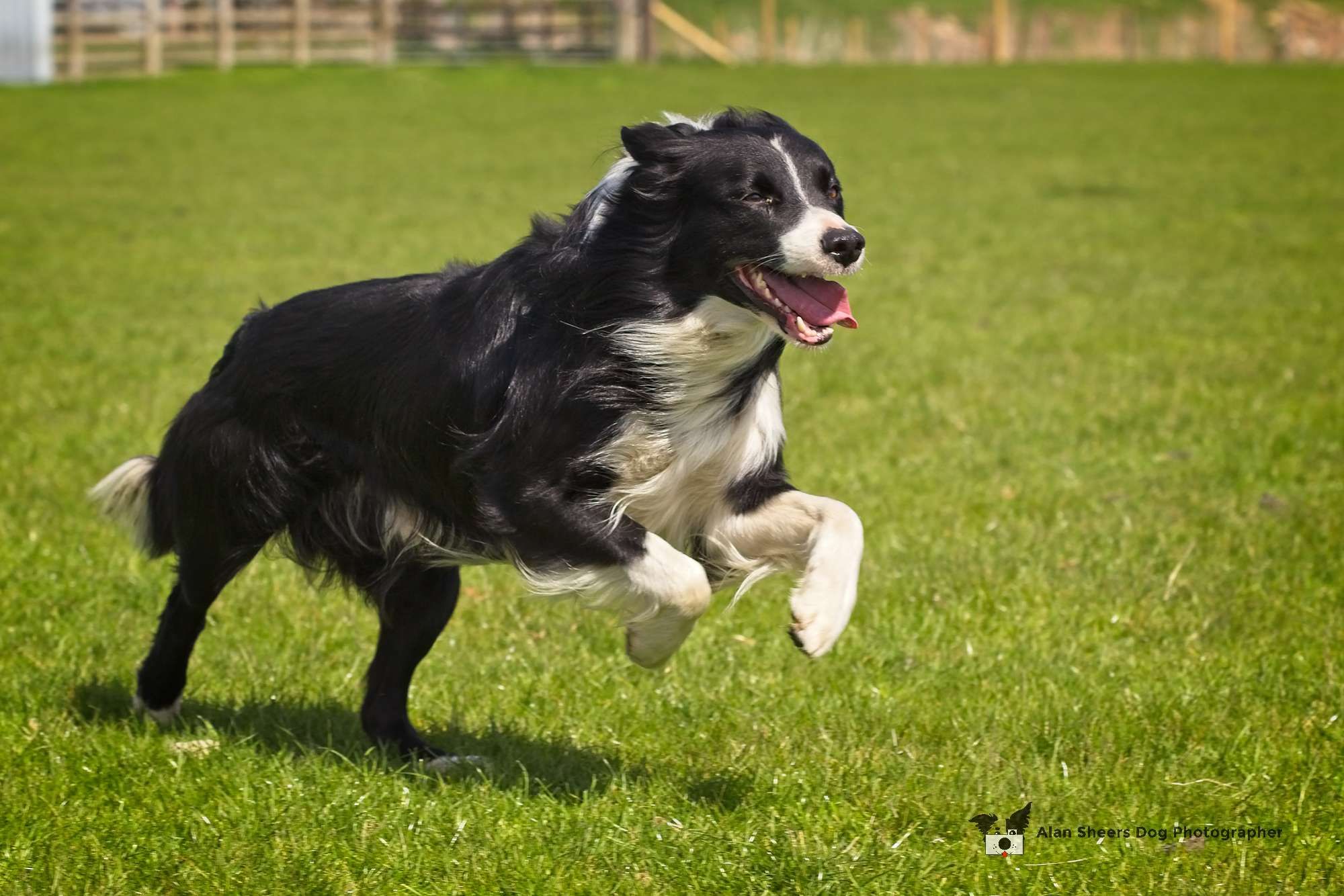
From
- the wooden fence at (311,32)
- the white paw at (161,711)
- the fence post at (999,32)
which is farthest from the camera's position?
the fence post at (999,32)

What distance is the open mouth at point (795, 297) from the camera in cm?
414

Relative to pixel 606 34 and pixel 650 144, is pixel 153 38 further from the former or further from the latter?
pixel 650 144

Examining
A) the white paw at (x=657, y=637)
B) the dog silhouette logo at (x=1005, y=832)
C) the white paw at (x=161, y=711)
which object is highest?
the white paw at (x=657, y=637)

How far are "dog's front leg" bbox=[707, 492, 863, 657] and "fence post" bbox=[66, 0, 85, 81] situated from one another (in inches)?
1466

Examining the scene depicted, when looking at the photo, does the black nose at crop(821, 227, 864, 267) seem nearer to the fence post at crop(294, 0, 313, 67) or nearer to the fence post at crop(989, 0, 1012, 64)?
the fence post at crop(294, 0, 313, 67)

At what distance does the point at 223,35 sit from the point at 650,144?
39442mm

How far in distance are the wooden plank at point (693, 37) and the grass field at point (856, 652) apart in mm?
35305

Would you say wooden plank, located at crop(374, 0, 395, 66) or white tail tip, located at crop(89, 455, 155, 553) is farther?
wooden plank, located at crop(374, 0, 395, 66)

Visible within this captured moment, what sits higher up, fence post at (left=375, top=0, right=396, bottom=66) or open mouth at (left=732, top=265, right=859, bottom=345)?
fence post at (left=375, top=0, right=396, bottom=66)

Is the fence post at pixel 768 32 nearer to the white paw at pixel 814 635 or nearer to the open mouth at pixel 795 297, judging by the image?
the open mouth at pixel 795 297

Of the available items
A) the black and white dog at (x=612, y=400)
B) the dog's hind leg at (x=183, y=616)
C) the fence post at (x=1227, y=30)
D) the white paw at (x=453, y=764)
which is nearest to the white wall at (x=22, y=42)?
the fence post at (x=1227, y=30)

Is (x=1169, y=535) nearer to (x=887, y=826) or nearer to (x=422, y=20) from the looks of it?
(x=887, y=826)

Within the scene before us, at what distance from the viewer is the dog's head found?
4.11 m

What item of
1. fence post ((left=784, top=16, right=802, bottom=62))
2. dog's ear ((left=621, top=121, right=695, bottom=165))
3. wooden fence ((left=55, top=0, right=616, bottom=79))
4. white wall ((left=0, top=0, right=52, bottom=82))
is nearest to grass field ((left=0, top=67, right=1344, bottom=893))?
dog's ear ((left=621, top=121, right=695, bottom=165))
